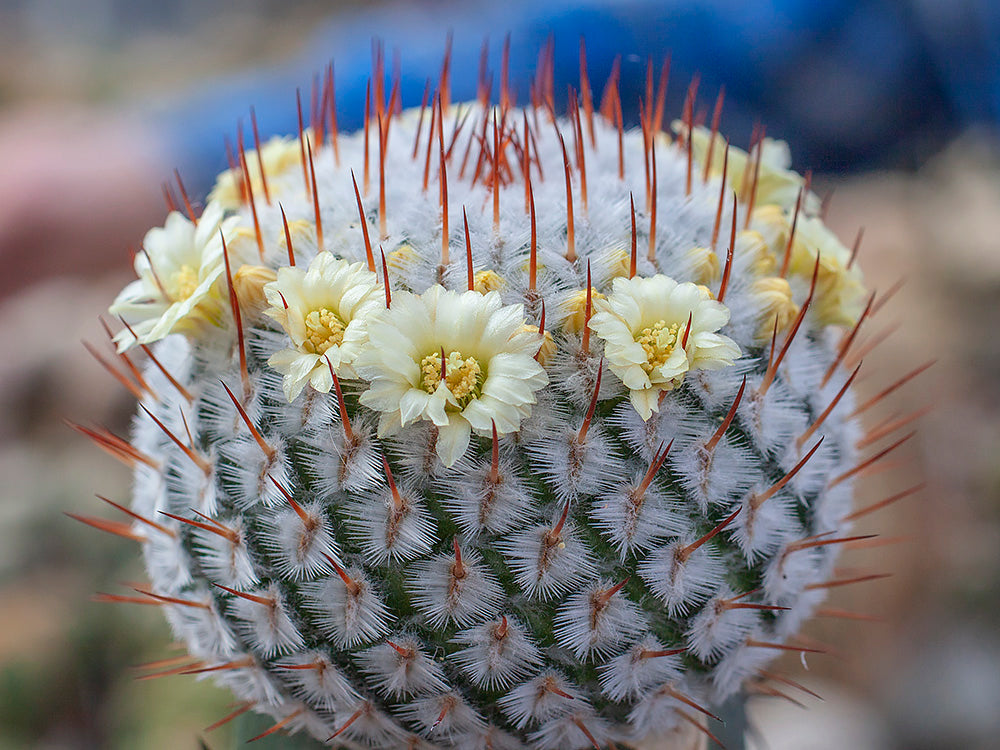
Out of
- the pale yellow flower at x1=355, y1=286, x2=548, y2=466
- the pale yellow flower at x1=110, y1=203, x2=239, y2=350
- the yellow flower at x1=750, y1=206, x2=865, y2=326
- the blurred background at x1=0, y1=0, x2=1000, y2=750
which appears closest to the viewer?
the pale yellow flower at x1=355, y1=286, x2=548, y2=466

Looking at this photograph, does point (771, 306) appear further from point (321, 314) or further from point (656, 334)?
point (321, 314)

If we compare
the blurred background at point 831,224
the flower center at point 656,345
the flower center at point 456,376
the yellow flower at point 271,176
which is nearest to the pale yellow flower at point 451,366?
the flower center at point 456,376

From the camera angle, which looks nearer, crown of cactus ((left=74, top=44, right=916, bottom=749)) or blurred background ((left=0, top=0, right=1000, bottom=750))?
crown of cactus ((left=74, top=44, right=916, bottom=749))

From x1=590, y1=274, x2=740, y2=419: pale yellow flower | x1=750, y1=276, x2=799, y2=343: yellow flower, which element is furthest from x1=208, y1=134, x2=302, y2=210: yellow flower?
x1=750, y1=276, x2=799, y2=343: yellow flower

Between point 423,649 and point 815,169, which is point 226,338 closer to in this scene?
point 423,649

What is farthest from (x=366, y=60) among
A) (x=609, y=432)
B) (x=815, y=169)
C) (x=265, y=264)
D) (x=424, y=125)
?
(x=609, y=432)

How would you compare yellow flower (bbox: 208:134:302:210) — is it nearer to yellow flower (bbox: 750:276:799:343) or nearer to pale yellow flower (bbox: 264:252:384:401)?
pale yellow flower (bbox: 264:252:384:401)

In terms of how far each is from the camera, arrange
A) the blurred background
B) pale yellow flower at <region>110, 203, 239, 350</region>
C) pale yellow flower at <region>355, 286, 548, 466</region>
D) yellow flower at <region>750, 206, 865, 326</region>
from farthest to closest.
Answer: the blurred background
yellow flower at <region>750, 206, 865, 326</region>
pale yellow flower at <region>110, 203, 239, 350</region>
pale yellow flower at <region>355, 286, 548, 466</region>

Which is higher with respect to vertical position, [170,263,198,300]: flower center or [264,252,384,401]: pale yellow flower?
[264,252,384,401]: pale yellow flower
